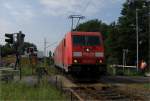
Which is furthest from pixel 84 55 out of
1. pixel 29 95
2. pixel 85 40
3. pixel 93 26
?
pixel 93 26

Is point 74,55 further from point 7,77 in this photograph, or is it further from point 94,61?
point 7,77

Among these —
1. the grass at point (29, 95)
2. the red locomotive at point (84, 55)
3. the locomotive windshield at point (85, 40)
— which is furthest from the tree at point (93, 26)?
the grass at point (29, 95)

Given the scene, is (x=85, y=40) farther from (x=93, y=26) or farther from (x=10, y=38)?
(x=93, y=26)

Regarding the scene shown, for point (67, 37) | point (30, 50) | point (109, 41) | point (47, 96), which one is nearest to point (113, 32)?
point (109, 41)

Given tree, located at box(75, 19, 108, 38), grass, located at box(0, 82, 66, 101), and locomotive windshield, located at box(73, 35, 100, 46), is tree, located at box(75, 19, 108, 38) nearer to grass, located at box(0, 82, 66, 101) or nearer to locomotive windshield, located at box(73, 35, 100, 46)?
locomotive windshield, located at box(73, 35, 100, 46)

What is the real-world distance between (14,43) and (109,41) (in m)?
62.5

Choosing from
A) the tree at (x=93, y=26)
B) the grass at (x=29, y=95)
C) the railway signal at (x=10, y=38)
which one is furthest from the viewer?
the tree at (x=93, y=26)

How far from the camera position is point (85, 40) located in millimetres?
30375

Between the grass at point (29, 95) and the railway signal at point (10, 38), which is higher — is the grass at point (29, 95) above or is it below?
below

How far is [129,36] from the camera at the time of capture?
85000 mm

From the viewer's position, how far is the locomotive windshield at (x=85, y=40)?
30125mm

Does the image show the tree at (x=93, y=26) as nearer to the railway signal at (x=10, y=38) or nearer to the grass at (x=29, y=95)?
the railway signal at (x=10, y=38)

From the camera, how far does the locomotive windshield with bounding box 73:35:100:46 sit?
30.1 metres

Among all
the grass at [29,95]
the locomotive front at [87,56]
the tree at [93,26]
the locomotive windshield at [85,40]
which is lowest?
the grass at [29,95]
